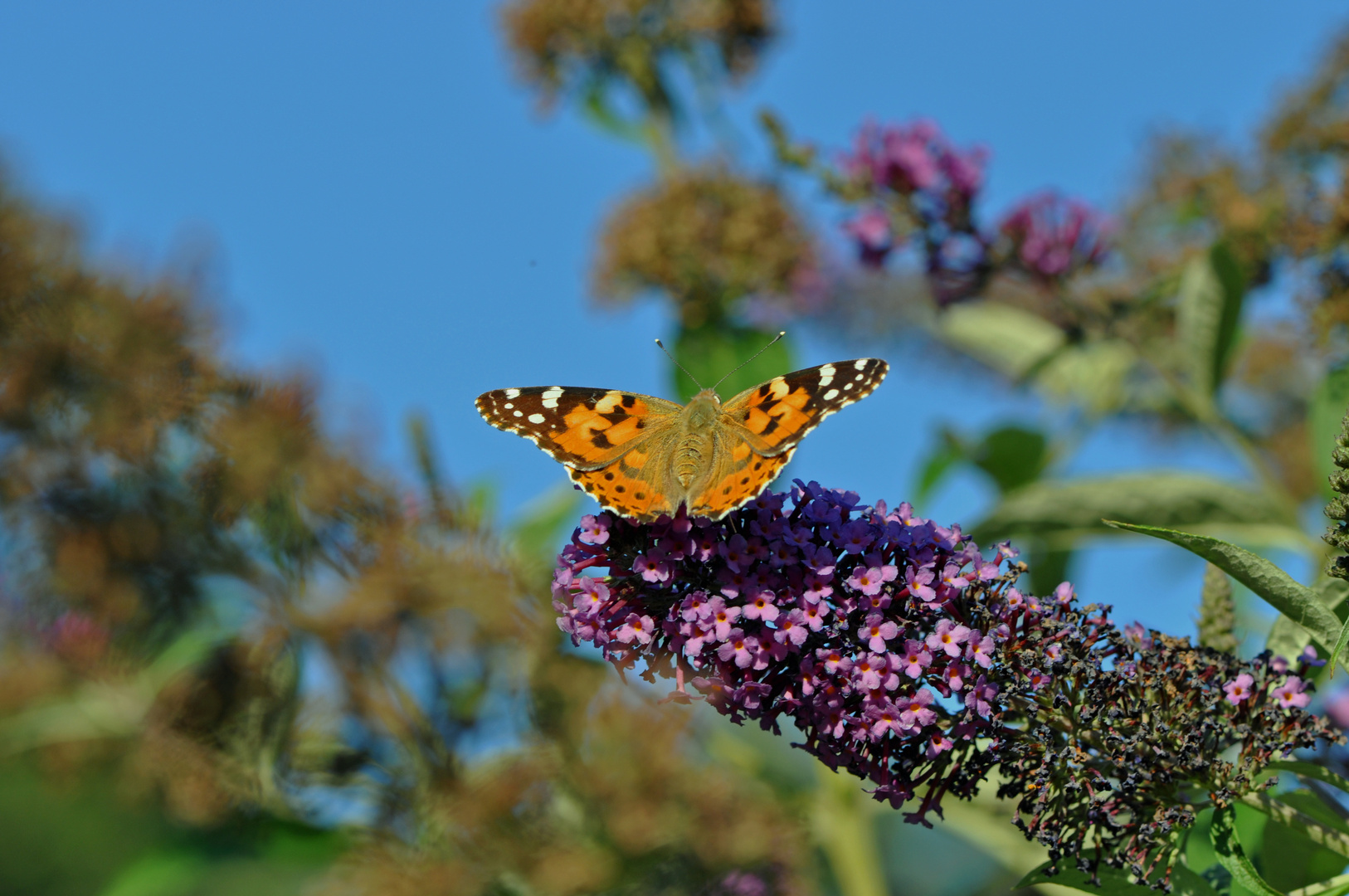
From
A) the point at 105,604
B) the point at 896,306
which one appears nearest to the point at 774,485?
the point at 105,604

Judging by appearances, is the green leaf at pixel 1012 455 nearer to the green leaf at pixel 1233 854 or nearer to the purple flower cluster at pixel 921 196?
the purple flower cluster at pixel 921 196

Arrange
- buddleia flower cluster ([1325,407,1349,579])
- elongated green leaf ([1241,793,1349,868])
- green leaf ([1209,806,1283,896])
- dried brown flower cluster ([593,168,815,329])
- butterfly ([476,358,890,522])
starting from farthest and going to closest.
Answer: dried brown flower cluster ([593,168,815,329]), butterfly ([476,358,890,522]), elongated green leaf ([1241,793,1349,868]), green leaf ([1209,806,1283,896]), buddleia flower cluster ([1325,407,1349,579])

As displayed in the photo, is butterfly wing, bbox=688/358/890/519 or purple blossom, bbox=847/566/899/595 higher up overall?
butterfly wing, bbox=688/358/890/519

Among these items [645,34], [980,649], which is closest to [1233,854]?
[980,649]

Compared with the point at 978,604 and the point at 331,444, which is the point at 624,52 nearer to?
the point at 331,444

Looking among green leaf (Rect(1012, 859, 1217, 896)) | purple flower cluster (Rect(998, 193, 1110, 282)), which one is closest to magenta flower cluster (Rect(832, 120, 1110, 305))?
purple flower cluster (Rect(998, 193, 1110, 282))

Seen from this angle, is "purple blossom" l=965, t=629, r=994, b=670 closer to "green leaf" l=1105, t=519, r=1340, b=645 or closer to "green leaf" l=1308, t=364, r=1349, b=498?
"green leaf" l=1105, t=519, r=1340, b=645

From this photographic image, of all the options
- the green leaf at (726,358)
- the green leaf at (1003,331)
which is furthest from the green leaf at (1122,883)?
the green leaf at (1003,331)
